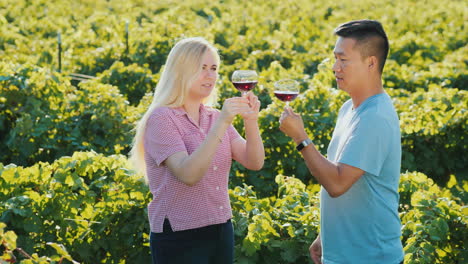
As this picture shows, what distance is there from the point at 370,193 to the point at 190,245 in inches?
32.2

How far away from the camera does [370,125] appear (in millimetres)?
2760

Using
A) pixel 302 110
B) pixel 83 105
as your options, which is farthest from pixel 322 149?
pixel 83 105

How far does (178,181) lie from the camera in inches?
121

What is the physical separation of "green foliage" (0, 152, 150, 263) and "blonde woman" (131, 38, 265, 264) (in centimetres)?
144

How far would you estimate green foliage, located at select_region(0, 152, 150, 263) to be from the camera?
4508mm

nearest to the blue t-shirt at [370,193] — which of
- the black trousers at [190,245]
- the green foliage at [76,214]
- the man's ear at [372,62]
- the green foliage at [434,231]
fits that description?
the man's ear at [372,62]

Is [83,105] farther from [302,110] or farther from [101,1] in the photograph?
[101,1]

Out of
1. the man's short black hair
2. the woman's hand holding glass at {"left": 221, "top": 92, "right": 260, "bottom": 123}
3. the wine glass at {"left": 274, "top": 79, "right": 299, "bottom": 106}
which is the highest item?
the man's short black hair

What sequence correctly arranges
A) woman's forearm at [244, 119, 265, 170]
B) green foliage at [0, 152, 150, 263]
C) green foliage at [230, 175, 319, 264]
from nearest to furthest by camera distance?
woman's forearm at [244, 119, 265, 170], green foliage at [230, 175, 319, 264], green foliage at [0, 152, 150, 263]

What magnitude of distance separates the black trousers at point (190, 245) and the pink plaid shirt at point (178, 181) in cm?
4

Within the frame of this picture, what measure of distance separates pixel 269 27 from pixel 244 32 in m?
1.04

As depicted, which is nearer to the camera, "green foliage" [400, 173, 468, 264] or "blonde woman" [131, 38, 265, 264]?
"blonde woman" [131, 38, 265, 264]

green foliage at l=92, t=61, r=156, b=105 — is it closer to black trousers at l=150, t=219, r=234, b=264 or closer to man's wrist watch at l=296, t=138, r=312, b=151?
black trousers at l=150, t=219, r=234, b=264

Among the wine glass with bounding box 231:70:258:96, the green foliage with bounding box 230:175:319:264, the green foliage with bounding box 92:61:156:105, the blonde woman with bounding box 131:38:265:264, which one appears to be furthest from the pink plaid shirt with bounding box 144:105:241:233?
the green foliage with bounding box 92:61:156:105
